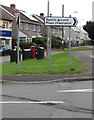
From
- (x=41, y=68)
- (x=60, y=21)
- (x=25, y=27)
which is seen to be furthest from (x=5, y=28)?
(x=60, y=21)

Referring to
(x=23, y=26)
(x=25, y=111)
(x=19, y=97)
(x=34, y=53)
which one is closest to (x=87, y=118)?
(x=25, y=111)

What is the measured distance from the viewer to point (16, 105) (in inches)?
280

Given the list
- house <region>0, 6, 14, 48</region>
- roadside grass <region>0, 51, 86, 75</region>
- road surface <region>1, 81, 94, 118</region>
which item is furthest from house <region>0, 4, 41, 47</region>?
road surface <region>1, 81, 94, 118</region>

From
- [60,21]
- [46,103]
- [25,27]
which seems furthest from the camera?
[25,27]

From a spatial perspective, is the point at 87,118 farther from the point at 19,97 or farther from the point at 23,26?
the point at 23,26

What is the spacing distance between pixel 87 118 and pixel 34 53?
806 inches

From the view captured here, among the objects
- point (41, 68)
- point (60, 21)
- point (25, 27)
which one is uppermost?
point (25, 27)

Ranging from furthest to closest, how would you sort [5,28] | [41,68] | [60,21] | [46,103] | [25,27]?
[25,27] → [5,28] → [41,68] → [60,21] → [46,103]

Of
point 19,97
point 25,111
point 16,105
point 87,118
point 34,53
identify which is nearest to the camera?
point 87,118

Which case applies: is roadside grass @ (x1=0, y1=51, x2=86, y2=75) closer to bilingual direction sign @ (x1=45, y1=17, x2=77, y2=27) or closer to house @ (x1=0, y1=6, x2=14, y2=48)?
bilingual direction sign @ (x1=45, y1=17, x2=77, y2=27)

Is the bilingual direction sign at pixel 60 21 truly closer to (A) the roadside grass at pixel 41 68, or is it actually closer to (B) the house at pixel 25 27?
(A) the roadside grass at pixel 41 68

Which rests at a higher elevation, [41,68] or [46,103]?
[41,68]

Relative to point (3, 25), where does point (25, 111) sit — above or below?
below

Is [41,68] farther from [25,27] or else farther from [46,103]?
[25,27]
